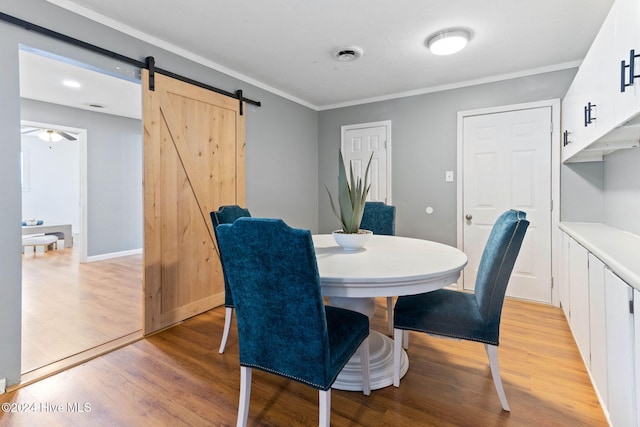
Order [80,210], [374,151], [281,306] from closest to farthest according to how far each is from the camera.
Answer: [281,306] < [374,151] < [80,210]

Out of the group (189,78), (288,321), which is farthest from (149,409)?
(189,78)

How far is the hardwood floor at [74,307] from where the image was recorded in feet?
7.23

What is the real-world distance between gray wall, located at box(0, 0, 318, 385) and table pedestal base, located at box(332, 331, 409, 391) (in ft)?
6.00

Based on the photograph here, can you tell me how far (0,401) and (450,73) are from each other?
13.1 feet

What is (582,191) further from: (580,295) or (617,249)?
(617,249)

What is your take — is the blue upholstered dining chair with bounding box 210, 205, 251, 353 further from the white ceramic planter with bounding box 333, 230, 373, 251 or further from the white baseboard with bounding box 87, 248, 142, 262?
the white baseboard with bounding box 87, 248, 142, 262

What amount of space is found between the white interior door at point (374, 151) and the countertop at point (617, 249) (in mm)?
1910

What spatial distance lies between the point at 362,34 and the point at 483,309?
2024mm

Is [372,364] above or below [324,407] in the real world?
below

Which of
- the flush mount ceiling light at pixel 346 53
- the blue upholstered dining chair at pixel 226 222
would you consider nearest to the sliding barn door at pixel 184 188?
the blue upholstered dining chair at pixel 226 222

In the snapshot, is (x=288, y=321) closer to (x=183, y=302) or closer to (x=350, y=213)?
(x=350, y=213)

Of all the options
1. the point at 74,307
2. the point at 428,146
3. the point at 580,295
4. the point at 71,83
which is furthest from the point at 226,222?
the point at 71,83

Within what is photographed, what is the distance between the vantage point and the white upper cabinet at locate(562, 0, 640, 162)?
1259 mm

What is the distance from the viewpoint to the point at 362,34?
2354 millimetres
